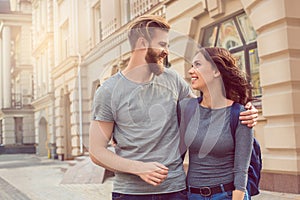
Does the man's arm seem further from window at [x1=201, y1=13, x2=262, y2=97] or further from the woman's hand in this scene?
window at [x1=201, y1=13, x2=262, y2=97]

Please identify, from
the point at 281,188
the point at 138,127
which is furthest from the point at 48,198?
the point at 138,127

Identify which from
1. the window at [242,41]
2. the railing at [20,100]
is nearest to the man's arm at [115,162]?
the window at [242,41]

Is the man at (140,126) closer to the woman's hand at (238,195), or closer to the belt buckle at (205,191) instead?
the belt buckle at (205,191)

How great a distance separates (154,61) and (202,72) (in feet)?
0.70

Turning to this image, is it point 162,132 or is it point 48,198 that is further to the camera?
point 48,198

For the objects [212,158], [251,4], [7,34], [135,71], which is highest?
[7,34]

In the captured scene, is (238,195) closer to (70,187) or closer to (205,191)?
(205,191)

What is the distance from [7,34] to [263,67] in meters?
22.5

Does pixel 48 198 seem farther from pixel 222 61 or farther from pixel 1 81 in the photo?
pixel 1 81

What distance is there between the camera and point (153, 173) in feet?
5.12

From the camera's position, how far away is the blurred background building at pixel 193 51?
525cm

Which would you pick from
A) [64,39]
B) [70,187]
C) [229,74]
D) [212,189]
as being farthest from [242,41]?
[64,39]

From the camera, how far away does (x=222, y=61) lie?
1.69m

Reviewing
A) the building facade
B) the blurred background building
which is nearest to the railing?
the building facade
